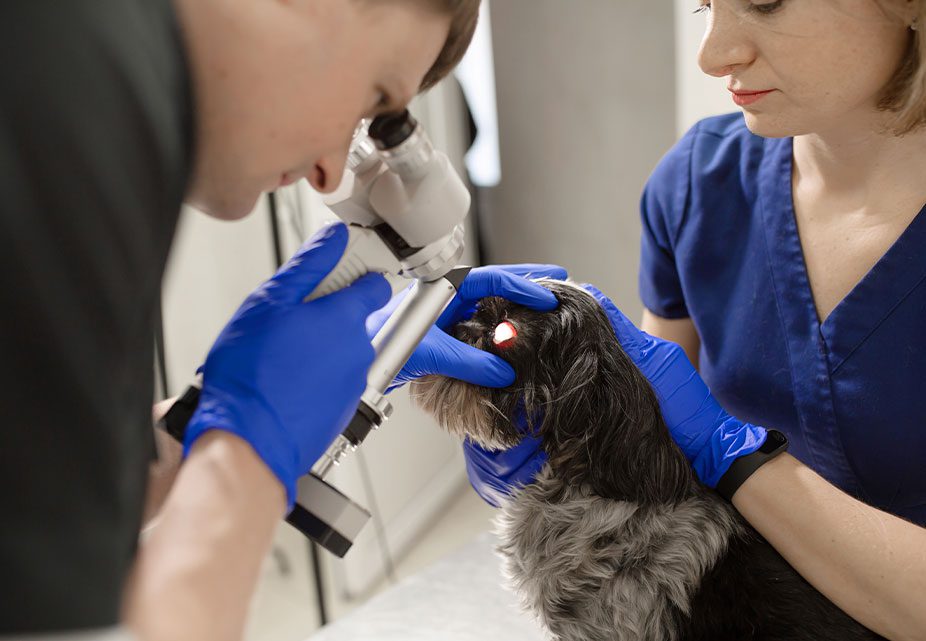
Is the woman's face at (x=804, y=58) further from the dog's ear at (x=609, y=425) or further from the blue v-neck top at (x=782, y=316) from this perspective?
the dog's ear at (x=609, y=425)

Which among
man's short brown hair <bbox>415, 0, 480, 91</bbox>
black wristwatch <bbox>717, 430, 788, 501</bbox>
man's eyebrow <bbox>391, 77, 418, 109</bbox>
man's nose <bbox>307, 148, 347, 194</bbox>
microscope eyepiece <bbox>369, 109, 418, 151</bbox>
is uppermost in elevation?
man's short brown hair <bbox>415, 0, 480, 91</bbox>

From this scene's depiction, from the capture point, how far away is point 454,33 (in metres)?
0.81

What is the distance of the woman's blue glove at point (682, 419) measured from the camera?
1.26 metres

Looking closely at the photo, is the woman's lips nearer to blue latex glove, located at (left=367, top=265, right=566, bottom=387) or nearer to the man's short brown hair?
blue latex glove, located at (left=367, top=265, right=566, bottom=387)

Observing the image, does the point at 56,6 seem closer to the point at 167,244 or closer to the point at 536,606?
the point at 167,244

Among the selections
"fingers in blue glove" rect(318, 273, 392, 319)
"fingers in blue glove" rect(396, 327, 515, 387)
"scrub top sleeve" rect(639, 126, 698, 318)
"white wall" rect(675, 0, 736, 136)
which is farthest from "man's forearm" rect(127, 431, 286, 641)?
"white wall" rect(675, 0, 736, 136)

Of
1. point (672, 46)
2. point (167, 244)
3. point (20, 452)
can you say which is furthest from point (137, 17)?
point (672, 46)

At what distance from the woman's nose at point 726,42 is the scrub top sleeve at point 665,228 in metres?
0.32

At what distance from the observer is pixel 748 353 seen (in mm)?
1428

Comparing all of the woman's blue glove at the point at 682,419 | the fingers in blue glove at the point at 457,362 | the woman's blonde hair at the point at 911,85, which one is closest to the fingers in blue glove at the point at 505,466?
the woman's blue glove at the point at 682,419

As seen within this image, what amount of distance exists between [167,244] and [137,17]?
0.15m

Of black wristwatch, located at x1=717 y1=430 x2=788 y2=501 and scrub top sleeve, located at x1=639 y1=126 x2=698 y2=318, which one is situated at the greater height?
scrub top sleeve, located at x1=639 y1=126 x2=698 y2=318

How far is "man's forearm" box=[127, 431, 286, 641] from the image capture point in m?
0.61

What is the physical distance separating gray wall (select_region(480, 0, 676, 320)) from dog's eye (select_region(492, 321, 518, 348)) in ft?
4.93
